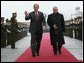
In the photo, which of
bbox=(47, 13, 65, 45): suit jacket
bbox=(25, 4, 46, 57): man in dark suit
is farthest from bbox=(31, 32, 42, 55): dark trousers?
bbox=(47, 13, 65, 45): suit jacket

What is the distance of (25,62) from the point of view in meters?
6.46

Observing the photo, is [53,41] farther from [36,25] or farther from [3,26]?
[3,26]

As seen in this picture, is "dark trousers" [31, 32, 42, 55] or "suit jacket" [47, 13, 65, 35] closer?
"dark trousers" [31, 32, 42, 55]

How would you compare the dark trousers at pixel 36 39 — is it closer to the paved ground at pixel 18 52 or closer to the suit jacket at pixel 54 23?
the suit jacket at pixel 54 23

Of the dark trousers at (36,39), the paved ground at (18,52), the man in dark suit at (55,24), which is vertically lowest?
the paved ground at (18,52)

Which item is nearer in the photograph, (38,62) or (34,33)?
(38,62)

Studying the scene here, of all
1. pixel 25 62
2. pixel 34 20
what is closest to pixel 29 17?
pixel 34 20

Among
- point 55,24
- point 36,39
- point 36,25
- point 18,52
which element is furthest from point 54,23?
point 18,52

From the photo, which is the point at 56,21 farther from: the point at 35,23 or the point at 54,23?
the point at 35,23

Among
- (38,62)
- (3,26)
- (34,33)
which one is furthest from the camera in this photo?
(3,26)

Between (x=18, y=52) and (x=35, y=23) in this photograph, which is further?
(x=18, y=52)

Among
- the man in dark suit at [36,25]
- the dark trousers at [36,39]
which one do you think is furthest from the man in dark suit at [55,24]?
the dark trousers at [36,39]

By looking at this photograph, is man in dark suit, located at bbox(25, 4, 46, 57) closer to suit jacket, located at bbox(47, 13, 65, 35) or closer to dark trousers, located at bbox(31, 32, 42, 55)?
dark trousers, located at bbox(31, 32, 42, 55)

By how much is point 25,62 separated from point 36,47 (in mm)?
1604
